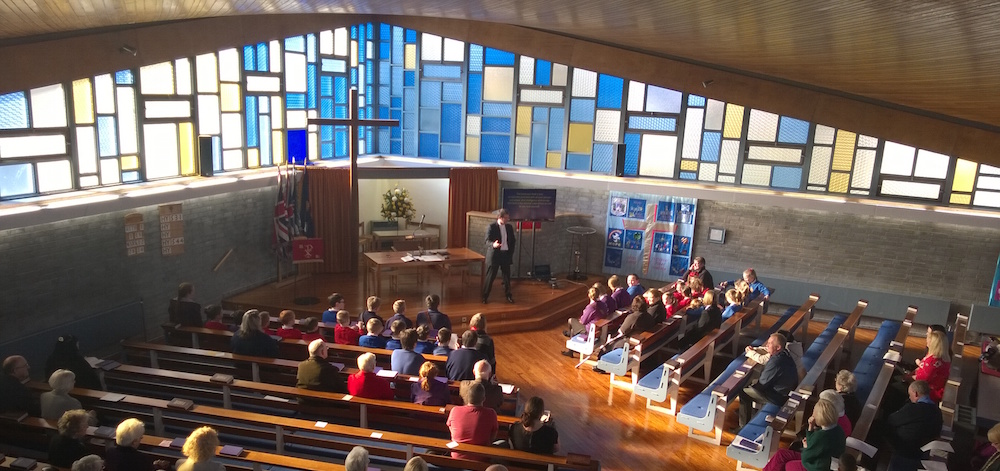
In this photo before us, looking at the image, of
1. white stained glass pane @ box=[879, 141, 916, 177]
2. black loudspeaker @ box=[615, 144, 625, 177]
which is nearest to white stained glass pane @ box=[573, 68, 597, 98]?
black loudspeaker @ box=[615, 144, 625, 177]

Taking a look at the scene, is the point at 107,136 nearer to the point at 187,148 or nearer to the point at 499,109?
the point at 187,148

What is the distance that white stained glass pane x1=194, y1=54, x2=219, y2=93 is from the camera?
10.5 metres

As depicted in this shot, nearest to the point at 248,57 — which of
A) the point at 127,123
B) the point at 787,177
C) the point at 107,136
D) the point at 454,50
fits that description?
the point at 127,123

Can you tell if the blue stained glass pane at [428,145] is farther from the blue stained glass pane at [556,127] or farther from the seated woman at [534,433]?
the seated woman at [534,433]

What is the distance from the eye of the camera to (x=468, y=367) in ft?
22.3

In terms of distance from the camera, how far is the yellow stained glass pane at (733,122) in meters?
12.8

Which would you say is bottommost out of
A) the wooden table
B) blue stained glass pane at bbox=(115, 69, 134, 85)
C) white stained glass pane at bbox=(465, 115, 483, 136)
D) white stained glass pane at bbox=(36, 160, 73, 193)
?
the wooden table

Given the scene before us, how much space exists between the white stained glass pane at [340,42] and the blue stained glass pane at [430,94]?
1724 mm

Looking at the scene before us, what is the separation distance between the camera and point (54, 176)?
28.4 ft

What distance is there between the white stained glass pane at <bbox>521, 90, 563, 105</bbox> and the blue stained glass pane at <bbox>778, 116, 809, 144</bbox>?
4.15m

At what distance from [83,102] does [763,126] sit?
10.7m

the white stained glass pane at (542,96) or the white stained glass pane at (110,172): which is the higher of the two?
the white stained glass pane at (542,96)

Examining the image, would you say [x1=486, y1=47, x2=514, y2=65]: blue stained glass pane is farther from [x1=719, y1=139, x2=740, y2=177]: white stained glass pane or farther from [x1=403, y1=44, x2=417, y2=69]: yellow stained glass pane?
[x1=719, y1=139, x2=740, y2=177]: white stained glass pane

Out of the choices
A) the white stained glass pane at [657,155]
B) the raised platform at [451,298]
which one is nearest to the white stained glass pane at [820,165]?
the white stained glass pane at [657,155]
